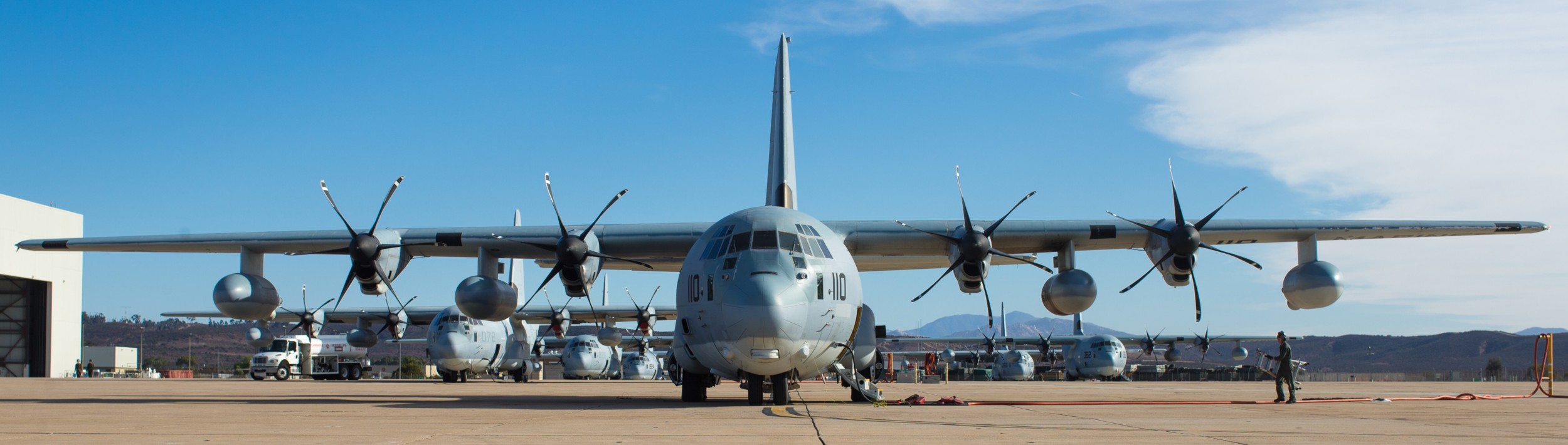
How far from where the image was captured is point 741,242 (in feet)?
53.2

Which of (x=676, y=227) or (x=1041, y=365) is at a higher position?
(x=676, y=227)

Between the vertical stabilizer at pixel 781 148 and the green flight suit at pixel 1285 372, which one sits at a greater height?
the vertical stabilizer at pixel 781 148

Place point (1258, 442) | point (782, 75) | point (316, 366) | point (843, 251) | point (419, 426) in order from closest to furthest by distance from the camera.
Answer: point (1258, 442)
point (419, 426)
point (843, 251)
point (782, 75)
point (316, 366)

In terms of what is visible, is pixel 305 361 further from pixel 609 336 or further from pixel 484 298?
pixel 484 298

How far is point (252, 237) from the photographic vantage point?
2139 cm

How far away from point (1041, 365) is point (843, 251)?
91129mm

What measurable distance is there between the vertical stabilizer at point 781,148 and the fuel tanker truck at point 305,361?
36911mm

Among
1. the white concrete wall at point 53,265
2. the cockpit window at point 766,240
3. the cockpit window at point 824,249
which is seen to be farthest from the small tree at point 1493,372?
the white concrete wall at point 53,265

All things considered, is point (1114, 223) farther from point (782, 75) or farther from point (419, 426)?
point (419, 426)

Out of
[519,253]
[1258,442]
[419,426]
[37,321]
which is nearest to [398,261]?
[519,253]

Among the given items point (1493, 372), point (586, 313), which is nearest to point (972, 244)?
point (586, 313)

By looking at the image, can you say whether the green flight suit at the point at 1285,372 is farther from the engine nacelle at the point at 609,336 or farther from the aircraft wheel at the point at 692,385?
the engine nacelle at the point at 609,336

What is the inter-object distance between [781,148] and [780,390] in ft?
22.2

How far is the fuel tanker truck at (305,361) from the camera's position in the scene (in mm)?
54594
